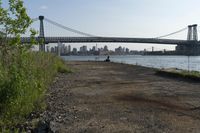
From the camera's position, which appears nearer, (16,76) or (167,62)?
(16,76)

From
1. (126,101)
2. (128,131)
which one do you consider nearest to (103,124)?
(128,131)

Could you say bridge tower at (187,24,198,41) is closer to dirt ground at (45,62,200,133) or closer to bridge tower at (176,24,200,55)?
bridge tower at (176,24,200,55)

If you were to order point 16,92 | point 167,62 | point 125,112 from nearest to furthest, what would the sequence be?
point 16,92
point 125,112
point 167,62

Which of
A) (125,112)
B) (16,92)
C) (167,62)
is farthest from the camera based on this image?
(167,62)

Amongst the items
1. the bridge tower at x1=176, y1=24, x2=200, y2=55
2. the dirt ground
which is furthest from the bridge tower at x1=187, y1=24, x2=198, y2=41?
the dirt ground

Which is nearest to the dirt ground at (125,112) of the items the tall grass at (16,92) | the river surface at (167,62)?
the tall grass at (16,92)

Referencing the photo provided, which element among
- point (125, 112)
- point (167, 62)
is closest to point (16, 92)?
point (125, 112)

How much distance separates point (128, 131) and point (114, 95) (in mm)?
5477

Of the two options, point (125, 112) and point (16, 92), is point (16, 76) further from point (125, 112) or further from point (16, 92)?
point (125, 112)

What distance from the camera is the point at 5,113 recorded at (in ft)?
27.8

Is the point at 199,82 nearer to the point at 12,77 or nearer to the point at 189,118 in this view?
the point at 189,118

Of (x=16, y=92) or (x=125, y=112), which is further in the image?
(x=125, y=112)

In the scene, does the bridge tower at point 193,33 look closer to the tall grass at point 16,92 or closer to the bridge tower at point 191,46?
the bridge tower at point 191,46

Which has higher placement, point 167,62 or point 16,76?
point 16,76
